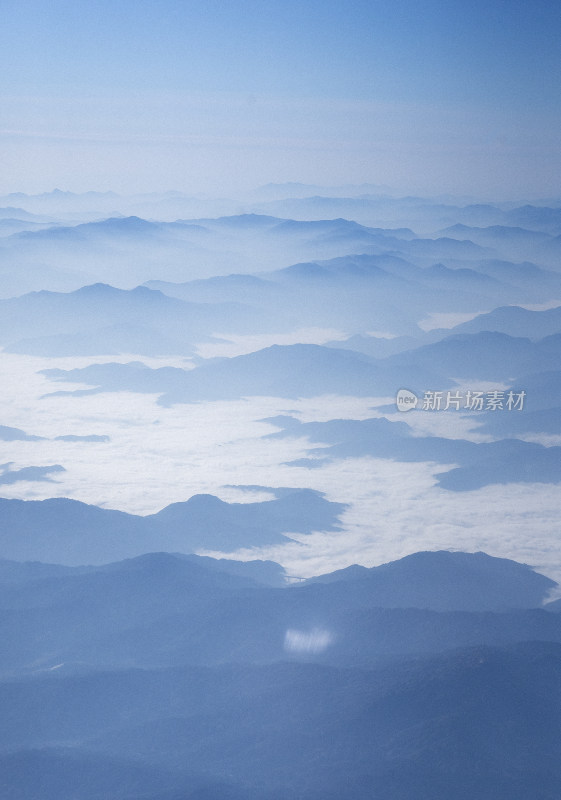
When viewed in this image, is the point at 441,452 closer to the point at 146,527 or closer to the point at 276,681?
the point at 146,527

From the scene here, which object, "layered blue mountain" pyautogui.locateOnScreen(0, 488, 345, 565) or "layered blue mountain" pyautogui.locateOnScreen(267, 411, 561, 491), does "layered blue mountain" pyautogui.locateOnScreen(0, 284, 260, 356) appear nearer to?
"layered blue mountain" pyautogui.locateOnScreen(267, 411, 561, 491)

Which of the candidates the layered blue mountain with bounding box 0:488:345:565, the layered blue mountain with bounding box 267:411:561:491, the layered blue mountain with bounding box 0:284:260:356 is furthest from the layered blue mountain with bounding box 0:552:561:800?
the layered blue mountain with bounding box 0:284:260:356

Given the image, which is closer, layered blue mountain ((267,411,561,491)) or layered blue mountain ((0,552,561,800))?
layered blue mountain ((0,552,561,800))

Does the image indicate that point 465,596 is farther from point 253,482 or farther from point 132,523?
point 132,523

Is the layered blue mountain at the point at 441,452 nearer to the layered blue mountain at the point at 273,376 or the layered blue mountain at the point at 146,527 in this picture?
the layered blue mountain at the point at 146,527

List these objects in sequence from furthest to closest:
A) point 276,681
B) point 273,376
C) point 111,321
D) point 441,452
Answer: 1. point 111,321
2. point 273,376
3. point 441,452
4. point 276,681

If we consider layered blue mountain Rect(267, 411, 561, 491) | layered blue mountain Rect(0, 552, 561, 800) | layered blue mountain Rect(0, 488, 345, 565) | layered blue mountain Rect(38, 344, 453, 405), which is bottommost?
layered blue mountain Rect(0, 552, 561, 800)

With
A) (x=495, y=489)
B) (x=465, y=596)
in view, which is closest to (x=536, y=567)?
(x=465, y=596)

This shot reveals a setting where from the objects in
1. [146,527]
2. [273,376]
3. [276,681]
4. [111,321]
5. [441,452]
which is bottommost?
[276,681]

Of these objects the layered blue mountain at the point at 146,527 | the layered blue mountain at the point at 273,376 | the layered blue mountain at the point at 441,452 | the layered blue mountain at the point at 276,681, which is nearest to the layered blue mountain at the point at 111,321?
the layered blue mountain at the point at 273,376

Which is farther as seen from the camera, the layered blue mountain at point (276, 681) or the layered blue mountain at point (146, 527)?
the layered blue mountain at point (146, 527)

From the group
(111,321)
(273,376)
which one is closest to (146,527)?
(273,376)
